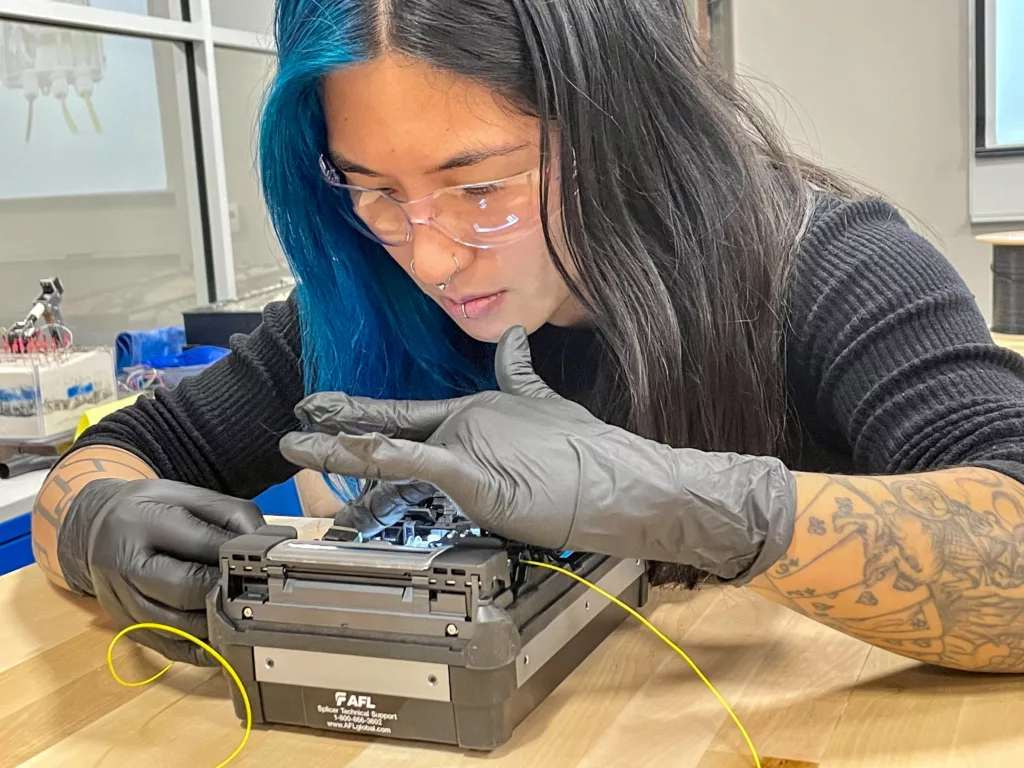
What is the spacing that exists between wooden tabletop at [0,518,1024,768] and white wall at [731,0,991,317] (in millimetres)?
2663

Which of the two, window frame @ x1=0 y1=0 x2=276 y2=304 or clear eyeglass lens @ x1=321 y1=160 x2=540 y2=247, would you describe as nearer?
clear eyeglass lens @ x1=321 y1=160 x2=540 y2=247

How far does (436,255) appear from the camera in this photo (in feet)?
3.31

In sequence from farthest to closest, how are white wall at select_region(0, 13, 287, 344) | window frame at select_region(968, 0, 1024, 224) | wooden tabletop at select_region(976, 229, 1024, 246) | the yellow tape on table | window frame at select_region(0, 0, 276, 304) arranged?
window frame at select_region(968, 0, 1024, 224) < window frame at select_region(0, 0, 276, 304) < white wall at select_region(0, 13, 287, 344) < wooden tabletop at select_region(976, 229, 1024, 246) < the yellow tape on table

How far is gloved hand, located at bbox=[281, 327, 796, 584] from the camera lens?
0.74 m

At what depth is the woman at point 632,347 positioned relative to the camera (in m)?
0.78

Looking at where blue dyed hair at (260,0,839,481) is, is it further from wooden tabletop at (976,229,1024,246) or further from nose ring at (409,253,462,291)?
wooden tabletop at (976,229,1024,246)

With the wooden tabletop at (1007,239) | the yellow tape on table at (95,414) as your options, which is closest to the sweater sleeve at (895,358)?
the yellow tape on table at (95,414)

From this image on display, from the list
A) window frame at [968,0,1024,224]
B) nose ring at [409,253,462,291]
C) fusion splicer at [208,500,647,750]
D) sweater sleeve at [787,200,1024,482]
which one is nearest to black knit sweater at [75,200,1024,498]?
sweater sleeve at [787,200,1024,482]

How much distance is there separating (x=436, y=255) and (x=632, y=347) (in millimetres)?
207

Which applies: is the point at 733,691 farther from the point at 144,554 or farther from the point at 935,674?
the point at 144,554

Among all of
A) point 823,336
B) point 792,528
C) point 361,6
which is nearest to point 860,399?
point 823,336

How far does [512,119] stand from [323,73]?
0.19 meters

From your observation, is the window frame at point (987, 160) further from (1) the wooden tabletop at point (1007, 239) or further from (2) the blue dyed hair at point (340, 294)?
(2) the blue dyed hair at point (340, 294)

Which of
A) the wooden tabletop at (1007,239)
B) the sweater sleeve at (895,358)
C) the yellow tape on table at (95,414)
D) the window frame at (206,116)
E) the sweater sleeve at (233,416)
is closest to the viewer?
the sweater sleeve at (895,358)
